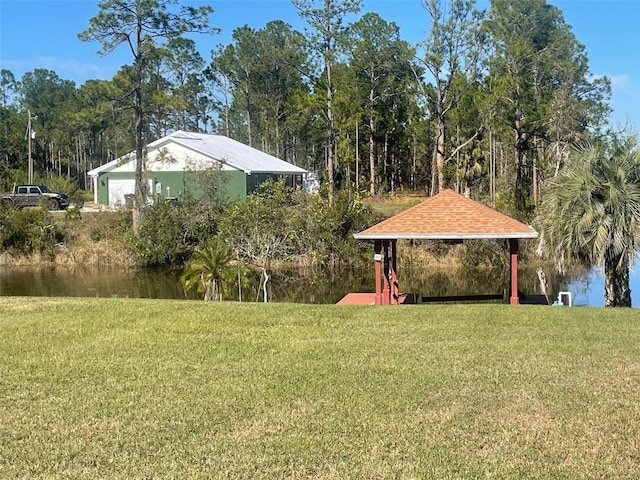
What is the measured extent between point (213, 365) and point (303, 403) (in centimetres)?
181

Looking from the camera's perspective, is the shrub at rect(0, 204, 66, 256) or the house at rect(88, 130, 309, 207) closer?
the shrub at rect(0, 204, 66, 256)

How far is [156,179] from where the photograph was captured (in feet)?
123

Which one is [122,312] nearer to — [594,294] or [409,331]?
[409,331]

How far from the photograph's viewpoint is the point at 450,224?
16.1m

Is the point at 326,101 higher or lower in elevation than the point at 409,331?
higher

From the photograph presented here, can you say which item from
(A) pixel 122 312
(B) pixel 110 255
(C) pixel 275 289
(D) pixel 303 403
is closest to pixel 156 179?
(B) pixel 110 255

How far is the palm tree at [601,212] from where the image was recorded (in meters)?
13.8

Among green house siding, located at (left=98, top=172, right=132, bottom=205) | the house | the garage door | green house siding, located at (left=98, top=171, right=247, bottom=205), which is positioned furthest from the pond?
green house siding, located at (left=98, top=172, right=132, bottom=205)

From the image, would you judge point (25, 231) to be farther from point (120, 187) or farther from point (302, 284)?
point (302, 284)

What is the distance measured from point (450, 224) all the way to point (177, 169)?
23.3 meters

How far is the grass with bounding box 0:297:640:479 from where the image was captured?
17.1 ft

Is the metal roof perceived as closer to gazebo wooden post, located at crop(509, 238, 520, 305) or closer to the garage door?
the garage door

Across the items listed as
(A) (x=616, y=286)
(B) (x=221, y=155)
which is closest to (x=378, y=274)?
(A) (x=616, y=286)

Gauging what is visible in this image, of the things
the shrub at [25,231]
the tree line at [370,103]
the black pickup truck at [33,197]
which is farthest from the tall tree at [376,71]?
the shrub at [25,231]
